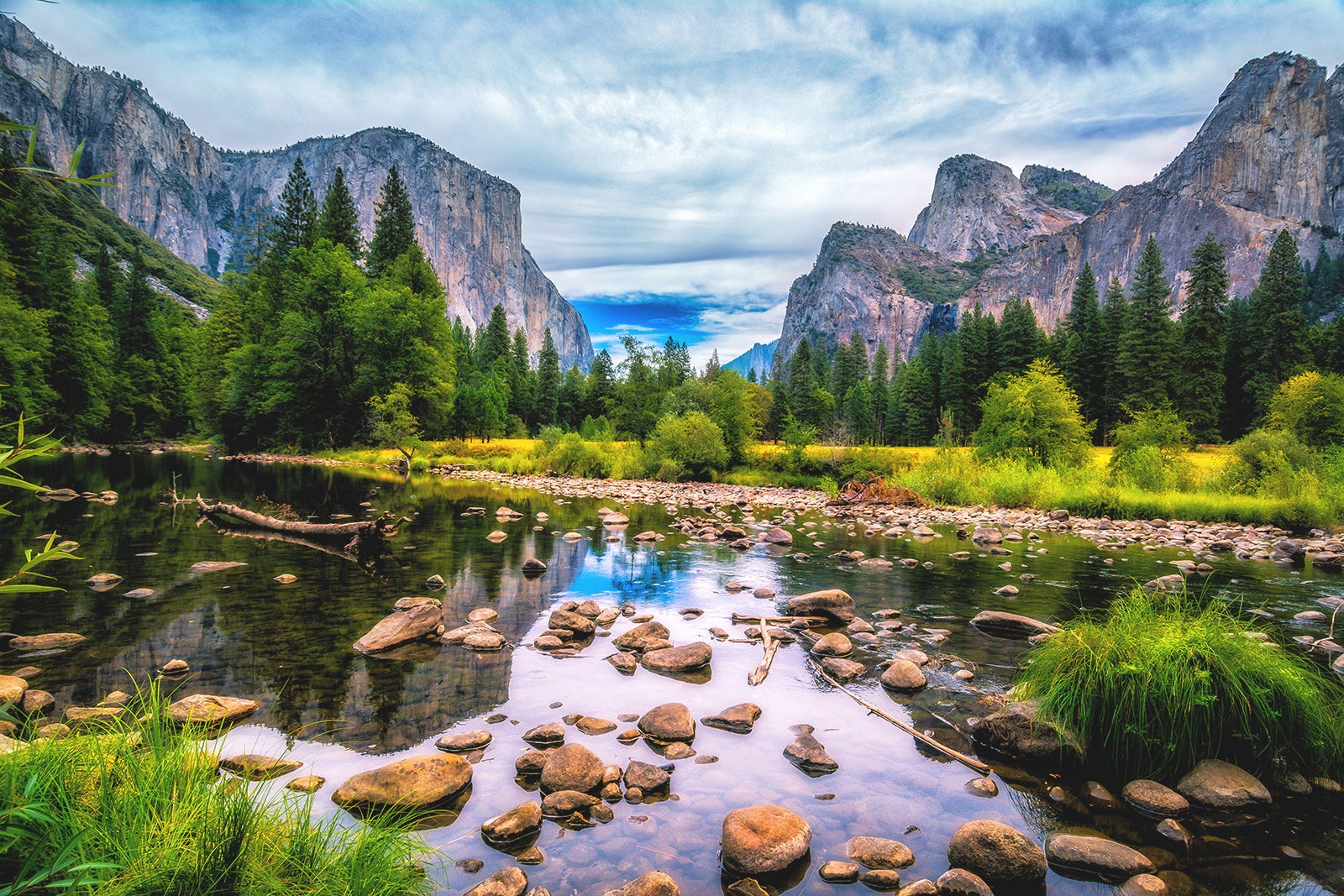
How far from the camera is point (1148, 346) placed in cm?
5628

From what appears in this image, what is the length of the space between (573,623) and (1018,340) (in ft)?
245

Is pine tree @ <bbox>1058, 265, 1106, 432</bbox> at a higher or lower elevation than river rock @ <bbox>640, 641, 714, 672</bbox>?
higher

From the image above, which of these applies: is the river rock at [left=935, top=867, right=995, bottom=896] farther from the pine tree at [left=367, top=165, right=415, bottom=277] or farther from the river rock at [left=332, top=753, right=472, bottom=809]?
the pine tree at [left=367, top=165, right=415, bottom=277]

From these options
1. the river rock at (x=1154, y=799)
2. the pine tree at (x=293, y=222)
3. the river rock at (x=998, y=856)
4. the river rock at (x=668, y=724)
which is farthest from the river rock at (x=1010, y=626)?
the pine tree at (x=293, y=222)

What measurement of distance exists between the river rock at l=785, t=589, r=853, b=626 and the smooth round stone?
5.65 m

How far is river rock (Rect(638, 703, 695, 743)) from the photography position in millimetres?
6875

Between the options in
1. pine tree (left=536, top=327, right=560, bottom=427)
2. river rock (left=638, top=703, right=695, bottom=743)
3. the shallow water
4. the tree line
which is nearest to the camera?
the shallow water

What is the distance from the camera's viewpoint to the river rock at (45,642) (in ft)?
27.5

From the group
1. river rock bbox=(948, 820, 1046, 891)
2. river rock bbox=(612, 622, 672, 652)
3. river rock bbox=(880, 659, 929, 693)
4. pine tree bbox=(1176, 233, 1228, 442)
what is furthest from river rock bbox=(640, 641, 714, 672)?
pine tree bbox=(1176, 233, 1228, 442)

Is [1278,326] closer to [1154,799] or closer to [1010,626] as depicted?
[1010,626]

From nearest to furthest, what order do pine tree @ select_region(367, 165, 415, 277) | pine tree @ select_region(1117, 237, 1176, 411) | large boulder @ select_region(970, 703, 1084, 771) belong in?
large boulder @ select_region(970, 703, 1084, 771) < pine tree @ select_region(1117, 237, 1176, 411) < pine tree @ select_region(367, 165, 415, 277)

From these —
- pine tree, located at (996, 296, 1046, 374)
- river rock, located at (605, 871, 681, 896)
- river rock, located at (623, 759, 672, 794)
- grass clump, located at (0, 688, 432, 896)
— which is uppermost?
pine tree, located at (996, 296, 1046, 374)

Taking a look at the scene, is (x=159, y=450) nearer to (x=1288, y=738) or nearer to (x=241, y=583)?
(x=241, y=583)

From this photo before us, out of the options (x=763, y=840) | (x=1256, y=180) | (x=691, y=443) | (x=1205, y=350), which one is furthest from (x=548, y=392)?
(x=1256, y=180)
